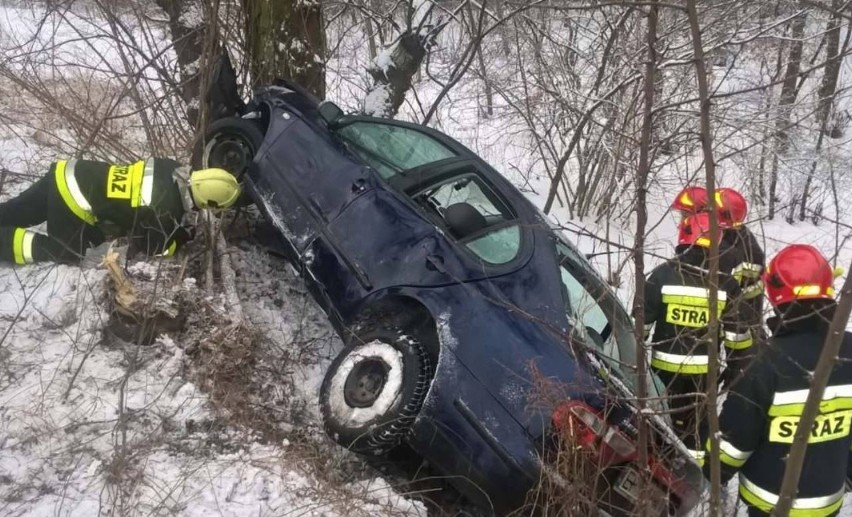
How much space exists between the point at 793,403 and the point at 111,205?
3.84 metres

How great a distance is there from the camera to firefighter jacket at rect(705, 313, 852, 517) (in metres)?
2.72

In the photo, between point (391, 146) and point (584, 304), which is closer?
point (584, 304)

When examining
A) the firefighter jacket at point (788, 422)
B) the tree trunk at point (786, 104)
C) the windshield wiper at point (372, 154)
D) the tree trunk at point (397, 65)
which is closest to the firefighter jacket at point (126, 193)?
the windshield wiper at point (372, 154)

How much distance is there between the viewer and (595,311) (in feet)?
12.7

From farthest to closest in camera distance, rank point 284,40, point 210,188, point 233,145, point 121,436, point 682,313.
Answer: point 284,40 → point 233,145 → point 210,188 → point 682,313 → point 121,436

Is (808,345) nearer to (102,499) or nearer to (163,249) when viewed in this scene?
(102,499)

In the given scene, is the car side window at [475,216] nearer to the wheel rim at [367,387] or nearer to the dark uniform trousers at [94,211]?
the wheel rim at [367,387]

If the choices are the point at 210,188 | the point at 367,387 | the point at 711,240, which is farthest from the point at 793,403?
the point at 210,188

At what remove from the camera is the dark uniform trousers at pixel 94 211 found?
4.17m

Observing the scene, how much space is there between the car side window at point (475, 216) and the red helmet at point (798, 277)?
133cm

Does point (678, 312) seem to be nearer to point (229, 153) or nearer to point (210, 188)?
point (210, 188)

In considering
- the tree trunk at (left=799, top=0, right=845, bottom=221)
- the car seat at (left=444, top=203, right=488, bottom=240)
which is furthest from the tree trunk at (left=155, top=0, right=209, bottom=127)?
the tree trunk at (left=799, top=0, right=845, bottom=221)

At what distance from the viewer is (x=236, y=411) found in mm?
3520

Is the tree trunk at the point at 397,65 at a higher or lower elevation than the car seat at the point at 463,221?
higher
